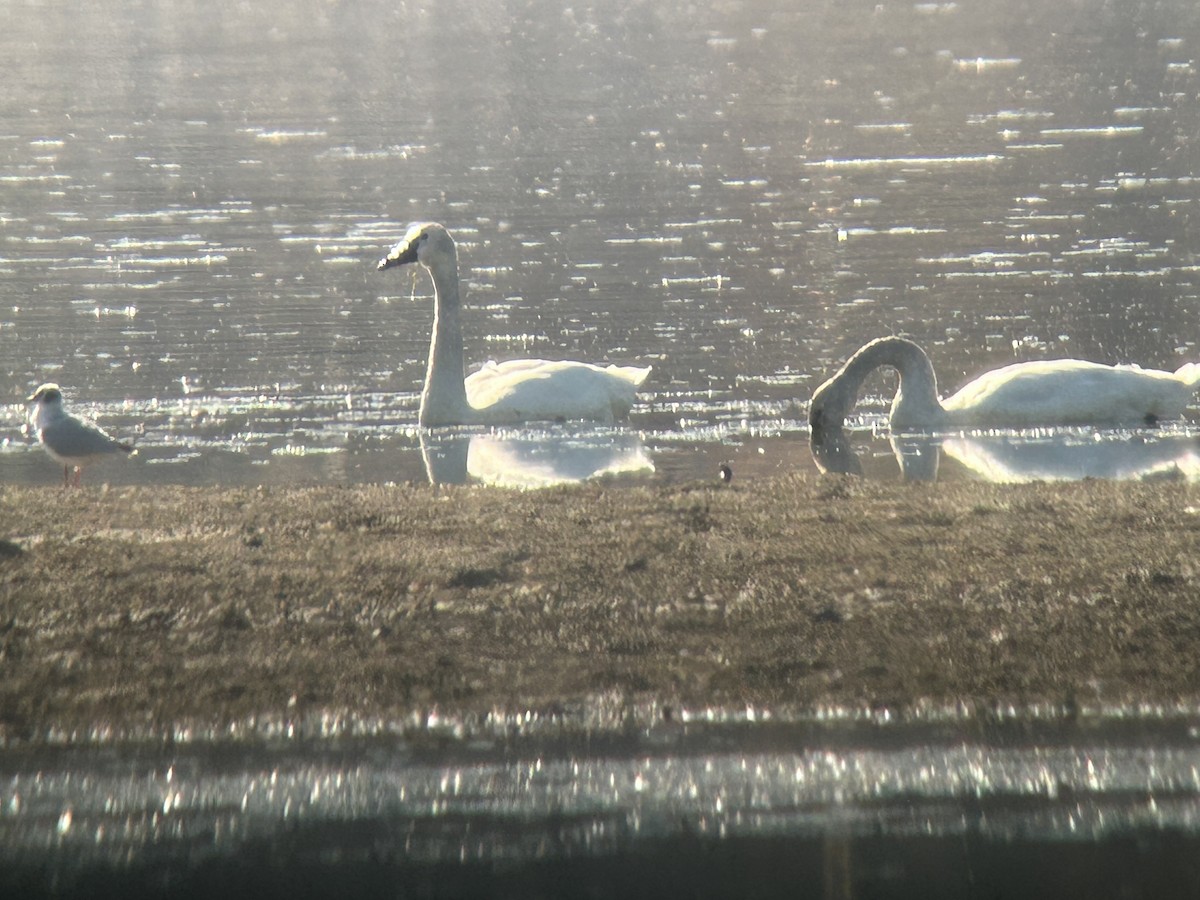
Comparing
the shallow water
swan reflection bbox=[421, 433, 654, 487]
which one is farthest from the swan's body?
the shallow water

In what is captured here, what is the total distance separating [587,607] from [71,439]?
451 cm

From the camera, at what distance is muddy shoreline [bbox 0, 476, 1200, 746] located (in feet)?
15.1

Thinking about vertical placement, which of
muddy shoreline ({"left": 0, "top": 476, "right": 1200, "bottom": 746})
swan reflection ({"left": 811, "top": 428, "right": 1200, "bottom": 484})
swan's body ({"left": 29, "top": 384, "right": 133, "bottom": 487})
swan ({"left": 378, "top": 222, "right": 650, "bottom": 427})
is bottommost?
swan ({"left": 378, "top": 222, "right": 650, "bottom": 427})

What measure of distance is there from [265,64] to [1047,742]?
46817mm

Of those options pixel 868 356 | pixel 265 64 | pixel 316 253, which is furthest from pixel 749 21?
pixel 868 356

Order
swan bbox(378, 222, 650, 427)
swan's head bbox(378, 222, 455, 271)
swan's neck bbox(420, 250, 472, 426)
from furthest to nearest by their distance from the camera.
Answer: swan's head bbox(378, 222, 455, 271), swan's neck bbox(420, 250, 472, 426), swan bbox(378, 222, 650, 427)

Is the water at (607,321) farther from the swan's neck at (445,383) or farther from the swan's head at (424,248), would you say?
the swan's head at (424,248)

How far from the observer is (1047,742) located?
4293 millimetres

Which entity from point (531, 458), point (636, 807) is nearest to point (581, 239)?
point (531, 458)

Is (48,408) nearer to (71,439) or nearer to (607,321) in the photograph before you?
(71,439)

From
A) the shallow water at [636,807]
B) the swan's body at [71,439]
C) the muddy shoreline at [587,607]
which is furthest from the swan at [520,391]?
the shallow water at [636,807]

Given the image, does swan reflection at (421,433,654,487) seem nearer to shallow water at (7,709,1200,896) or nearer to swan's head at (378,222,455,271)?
swan's head at (378,222,455,271)

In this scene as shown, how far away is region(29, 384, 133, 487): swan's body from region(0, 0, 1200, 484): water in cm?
47

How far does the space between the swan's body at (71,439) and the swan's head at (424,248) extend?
12.2ft
